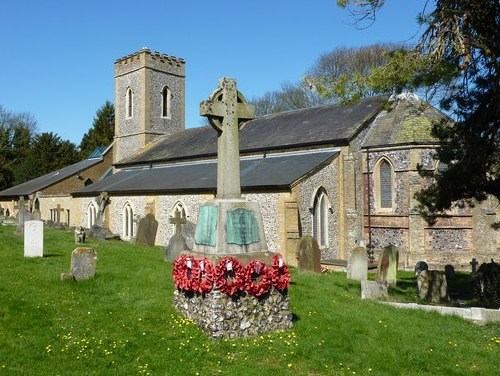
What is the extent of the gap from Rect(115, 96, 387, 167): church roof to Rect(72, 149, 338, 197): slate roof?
0.50 metres

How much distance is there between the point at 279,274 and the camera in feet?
23.9

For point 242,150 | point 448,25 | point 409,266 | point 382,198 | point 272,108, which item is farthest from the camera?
point 272,108

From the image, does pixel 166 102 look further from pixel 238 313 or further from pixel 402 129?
pixel 238 313

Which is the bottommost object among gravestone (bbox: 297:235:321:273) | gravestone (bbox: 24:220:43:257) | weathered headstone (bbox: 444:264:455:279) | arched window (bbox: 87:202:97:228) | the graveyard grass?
weathered headstone (bbox: 444:264:455:279)

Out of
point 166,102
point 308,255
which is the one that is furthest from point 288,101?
point 308,255

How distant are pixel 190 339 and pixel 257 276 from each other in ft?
4.42

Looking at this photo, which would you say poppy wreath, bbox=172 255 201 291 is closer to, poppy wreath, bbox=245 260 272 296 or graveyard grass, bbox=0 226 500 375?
graveyard grass, bbox=0 226 500 375

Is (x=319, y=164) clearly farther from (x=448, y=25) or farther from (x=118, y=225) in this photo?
(x=118, y=225)

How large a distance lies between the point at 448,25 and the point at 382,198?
12.9m

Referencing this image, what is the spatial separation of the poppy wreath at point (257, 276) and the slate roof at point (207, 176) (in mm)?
10441

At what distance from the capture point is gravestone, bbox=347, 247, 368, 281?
42.7 ft

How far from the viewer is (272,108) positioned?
45.2 meters

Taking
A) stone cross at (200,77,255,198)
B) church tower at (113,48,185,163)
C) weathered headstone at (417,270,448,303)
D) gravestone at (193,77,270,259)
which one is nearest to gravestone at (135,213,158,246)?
weathered headstone at (417,270,448,303)

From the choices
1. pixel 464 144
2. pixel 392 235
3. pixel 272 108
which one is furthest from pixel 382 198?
pixel 272 108
